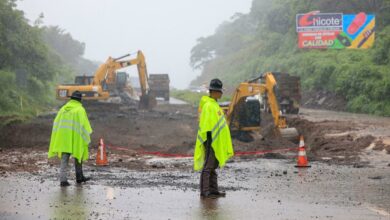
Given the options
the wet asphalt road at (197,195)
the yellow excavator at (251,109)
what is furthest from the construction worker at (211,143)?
the yellow excavator at (251,109)

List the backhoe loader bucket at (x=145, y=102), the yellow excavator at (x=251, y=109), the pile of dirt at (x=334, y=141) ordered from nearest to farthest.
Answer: the pile of dirt at (x=334, y=141) → the yellow excavator at (x=251, y=109) → the backhoe loader bucket at (x=145, y=102)

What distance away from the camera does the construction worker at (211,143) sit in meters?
10.7

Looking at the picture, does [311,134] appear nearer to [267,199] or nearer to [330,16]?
[267,199]

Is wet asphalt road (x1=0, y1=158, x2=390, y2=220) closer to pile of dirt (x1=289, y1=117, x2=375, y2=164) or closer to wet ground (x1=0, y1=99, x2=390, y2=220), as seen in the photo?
wet ground (x1=0, y1=99, x2=390, y2=220)

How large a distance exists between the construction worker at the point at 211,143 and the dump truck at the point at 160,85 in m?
54.1

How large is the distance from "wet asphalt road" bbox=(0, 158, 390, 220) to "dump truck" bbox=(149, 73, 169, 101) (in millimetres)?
49453

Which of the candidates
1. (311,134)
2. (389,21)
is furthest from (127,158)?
(389,21)

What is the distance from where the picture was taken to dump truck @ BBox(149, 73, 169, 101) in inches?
2557

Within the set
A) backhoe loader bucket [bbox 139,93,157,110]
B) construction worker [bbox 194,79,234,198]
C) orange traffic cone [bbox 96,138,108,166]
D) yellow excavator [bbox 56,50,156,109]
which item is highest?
yellow excavator [bbox 56,50,156,109]

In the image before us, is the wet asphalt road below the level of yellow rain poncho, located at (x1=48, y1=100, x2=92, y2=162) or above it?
below

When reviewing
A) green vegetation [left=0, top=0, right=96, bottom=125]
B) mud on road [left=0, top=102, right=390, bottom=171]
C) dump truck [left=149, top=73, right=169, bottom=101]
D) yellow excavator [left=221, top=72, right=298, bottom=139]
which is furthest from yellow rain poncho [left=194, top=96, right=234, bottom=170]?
dump truck [left=149, top=73, right=169, bottom=101]

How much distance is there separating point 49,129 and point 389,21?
120ft

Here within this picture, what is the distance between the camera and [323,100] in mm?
45781

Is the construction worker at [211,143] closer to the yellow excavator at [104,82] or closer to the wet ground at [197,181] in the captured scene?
the wet ground at [197,181]
